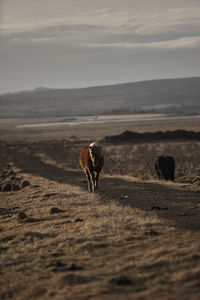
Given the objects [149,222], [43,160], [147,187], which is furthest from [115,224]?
[43,160]

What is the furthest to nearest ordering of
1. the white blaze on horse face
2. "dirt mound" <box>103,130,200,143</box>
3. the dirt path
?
"dirt mound" <box>103,130,200,143</box>, the white blaze on horse face, the dirt path

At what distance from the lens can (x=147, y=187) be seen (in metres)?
19.3

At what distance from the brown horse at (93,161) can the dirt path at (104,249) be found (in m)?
2.06

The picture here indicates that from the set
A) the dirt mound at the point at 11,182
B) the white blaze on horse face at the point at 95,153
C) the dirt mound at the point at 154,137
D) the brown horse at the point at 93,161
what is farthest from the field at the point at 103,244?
the dirt mound at the point at 154,137

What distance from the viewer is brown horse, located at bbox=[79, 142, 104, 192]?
18.0 m

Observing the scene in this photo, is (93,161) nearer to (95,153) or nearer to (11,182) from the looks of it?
(95,153)

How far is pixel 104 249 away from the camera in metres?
9.55

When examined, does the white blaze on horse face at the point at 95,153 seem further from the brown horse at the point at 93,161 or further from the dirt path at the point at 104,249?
the dirt path at the point at 104,249

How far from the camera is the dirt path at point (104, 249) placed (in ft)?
24.2

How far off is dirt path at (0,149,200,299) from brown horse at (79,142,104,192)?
81.0 inches

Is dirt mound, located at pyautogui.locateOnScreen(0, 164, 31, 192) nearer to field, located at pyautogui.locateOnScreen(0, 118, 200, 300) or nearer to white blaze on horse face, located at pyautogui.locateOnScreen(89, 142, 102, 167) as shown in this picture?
field, located at pyautogui.locateOnScreen(0, 118, 200, 300)

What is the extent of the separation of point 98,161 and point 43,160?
87.8 ft

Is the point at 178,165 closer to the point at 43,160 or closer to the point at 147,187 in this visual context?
the point at 43,160

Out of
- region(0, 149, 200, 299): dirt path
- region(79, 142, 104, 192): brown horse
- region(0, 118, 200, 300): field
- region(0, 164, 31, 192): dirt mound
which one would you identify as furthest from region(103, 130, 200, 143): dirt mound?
region(0, 149, 200, 299): dirt path
